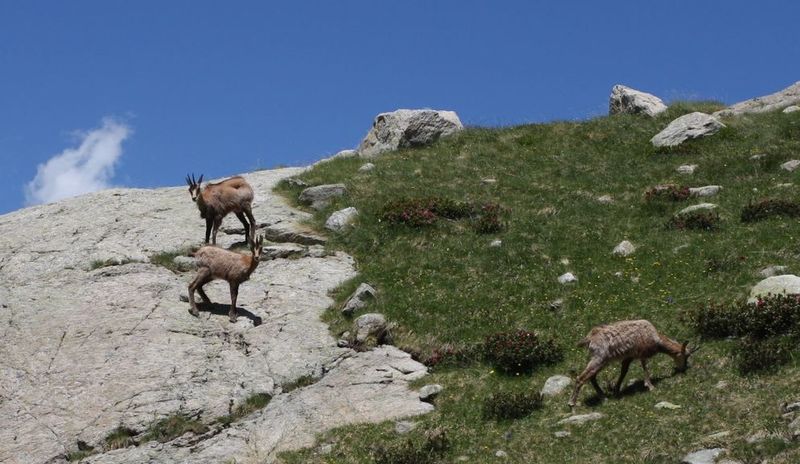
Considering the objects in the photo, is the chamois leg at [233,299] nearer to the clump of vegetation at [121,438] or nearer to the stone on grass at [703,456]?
the clump of vegetation at [121,438]

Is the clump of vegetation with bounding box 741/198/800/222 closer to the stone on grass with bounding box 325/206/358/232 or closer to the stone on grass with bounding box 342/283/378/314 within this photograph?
the stone on grass with bounding box 342/283/378/314

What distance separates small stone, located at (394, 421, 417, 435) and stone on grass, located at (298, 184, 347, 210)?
13972 mm

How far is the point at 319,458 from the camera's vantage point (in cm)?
1891

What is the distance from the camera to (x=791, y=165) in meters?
31.5

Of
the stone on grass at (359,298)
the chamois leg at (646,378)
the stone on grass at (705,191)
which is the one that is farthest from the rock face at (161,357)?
the stone on grass at (705,191)

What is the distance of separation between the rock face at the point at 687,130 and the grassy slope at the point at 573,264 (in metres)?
0.50

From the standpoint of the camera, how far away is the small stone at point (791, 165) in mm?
31344

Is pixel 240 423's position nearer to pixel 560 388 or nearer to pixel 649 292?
pixel 560 388

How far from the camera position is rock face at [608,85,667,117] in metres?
40.7

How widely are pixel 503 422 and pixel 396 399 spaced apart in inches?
108

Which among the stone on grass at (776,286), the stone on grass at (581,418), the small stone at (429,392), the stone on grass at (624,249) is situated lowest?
the stone on grass at (581,418)

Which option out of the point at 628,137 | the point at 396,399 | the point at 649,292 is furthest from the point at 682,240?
the point at 628,137

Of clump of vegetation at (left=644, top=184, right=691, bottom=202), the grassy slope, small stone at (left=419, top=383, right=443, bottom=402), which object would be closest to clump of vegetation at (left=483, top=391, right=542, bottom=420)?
the grassy slope

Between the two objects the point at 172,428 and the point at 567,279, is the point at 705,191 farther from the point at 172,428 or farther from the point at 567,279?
the point at 172,428
